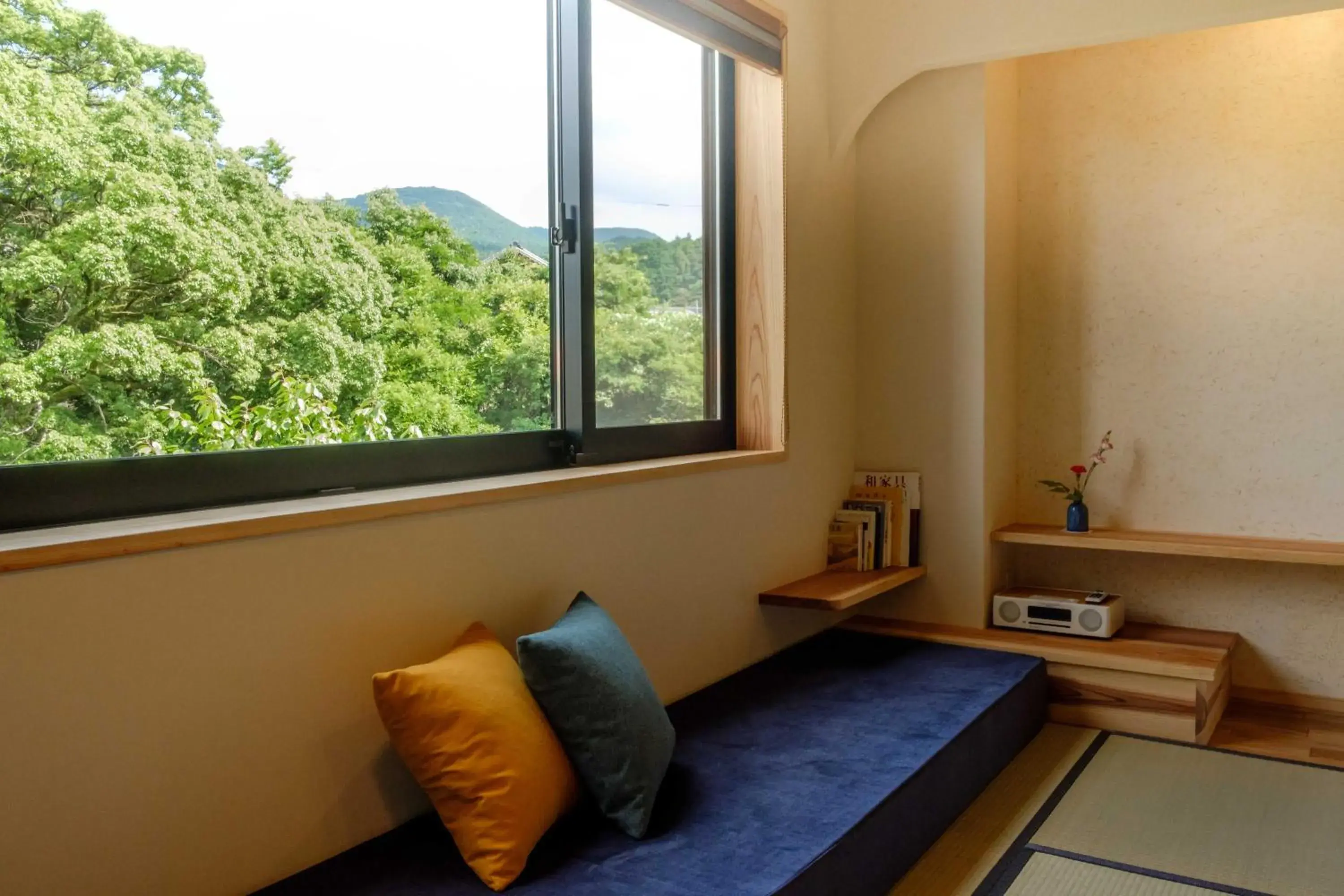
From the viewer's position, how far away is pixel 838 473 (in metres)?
3.80

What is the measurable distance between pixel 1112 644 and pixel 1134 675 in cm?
17

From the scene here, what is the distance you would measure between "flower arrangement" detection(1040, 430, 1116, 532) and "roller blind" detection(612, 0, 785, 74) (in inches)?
68.3

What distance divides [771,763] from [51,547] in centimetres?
152

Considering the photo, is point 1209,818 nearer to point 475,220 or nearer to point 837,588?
point 837,588

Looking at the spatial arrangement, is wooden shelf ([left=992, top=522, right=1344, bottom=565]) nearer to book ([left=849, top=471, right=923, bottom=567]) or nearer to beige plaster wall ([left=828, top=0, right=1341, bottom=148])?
book ([left=849, top=471, right=923, bottom=567])

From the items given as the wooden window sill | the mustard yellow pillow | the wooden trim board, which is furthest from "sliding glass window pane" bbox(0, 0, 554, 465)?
the wooden trim board

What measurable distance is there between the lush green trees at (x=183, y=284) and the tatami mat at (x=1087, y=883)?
5.24 ft

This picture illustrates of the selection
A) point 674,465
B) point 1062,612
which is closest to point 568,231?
point 674,465

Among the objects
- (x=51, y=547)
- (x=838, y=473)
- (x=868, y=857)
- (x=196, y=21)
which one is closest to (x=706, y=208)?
(x=838, y=473)

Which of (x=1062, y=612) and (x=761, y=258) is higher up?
(x=761, y=258)

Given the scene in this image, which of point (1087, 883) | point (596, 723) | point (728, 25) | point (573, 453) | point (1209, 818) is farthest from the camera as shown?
point (728, 25)

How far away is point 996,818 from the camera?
2.67 meters

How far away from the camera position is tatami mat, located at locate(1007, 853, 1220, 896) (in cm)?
224

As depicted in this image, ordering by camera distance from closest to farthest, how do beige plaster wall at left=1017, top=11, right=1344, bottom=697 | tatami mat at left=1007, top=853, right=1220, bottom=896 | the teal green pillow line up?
the teal green pillow < tatami mat at left=1007, top=853, right=1220, bottom=896 < beige plaster wall at left=1017, top=11, right=1344, bottom=697
